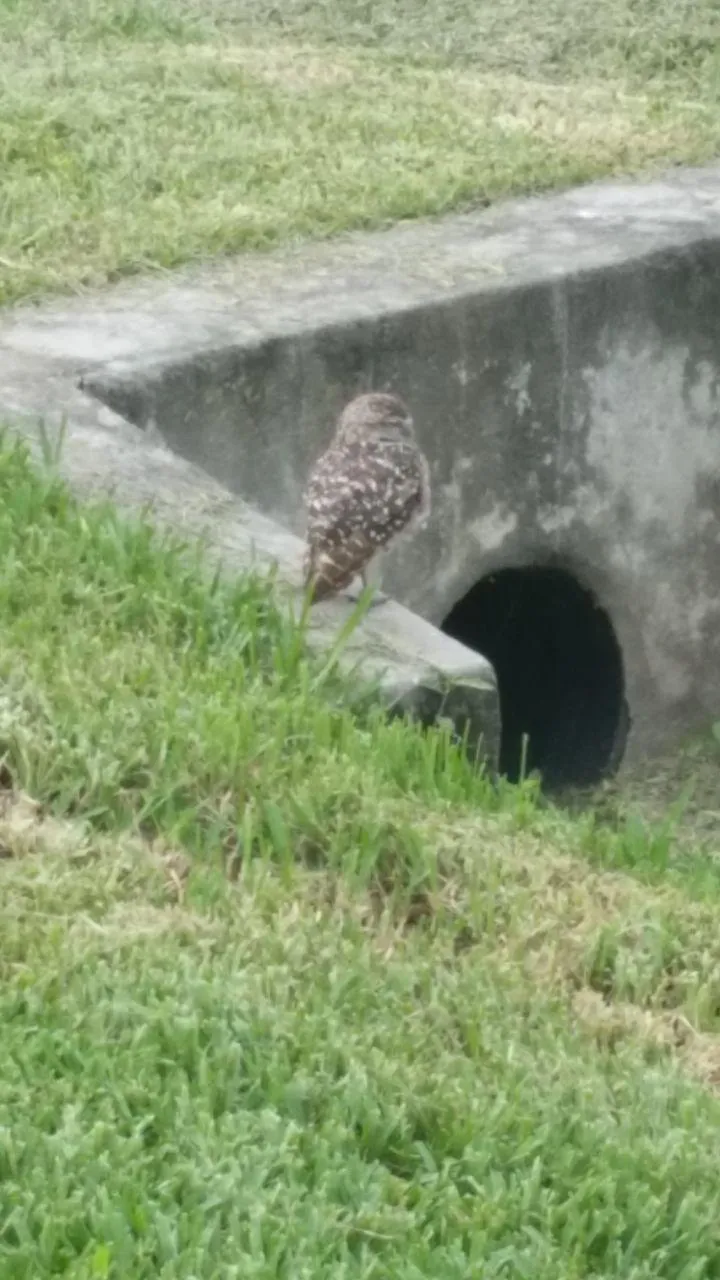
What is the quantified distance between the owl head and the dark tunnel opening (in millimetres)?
2034

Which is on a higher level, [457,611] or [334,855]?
[334,855]

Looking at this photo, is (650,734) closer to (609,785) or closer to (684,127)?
(609,785)

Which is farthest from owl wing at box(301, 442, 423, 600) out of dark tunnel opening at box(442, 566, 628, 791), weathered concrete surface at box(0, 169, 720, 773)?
dark tunnel opening at box(442, 566, 628, 791)

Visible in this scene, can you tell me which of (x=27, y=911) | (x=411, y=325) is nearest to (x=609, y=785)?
(x=411, y=325)

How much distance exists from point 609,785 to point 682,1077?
177 inches

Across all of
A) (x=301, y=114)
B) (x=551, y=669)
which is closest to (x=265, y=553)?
(x=551, y=669)

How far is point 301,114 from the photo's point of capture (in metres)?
9.38

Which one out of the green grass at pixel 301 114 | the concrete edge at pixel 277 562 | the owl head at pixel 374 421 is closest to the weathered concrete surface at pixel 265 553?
the concrete edge at pixel 277 562

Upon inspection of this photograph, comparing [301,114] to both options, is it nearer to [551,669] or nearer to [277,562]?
[551,669]

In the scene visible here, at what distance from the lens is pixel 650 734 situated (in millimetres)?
8711

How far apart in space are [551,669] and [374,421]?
2.96 meters

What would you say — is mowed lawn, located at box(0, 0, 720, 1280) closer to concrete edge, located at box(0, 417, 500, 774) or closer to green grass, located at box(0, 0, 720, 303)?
concrete edge, located at box(0, 417, 500, 774)

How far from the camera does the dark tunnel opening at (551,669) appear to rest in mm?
8594

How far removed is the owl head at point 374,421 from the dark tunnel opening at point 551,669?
2034mm
